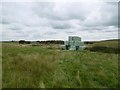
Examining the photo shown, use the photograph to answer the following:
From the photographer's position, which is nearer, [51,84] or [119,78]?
[51,84]

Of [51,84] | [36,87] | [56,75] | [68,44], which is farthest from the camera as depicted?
[68,44]

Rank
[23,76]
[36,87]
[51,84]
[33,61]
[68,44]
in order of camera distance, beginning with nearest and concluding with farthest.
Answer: [36,87] < [51,84] < [23,76] < [33,61] < [68,44]

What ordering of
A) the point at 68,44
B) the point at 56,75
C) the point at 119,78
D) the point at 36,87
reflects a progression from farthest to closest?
the point at 68,44
the point at 119,78
the point at 56,75
the point at 36,87

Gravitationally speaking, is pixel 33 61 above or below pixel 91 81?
above

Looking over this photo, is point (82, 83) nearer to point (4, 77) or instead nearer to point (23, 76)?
point (23, 76)

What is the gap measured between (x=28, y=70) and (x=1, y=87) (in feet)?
6.61

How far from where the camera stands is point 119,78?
31.5ft

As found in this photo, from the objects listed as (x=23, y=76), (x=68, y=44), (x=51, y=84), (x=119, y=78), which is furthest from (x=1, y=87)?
(x=68, y=44)

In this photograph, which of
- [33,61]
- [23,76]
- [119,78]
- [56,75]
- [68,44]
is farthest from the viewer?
[68,44]

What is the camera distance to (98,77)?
938 cm

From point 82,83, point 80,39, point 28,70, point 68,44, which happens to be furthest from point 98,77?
point 80,39

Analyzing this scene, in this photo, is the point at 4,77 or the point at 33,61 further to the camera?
the point at 33,61

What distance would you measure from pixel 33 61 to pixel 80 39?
105 feet

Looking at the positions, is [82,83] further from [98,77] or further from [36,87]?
[36,87]
